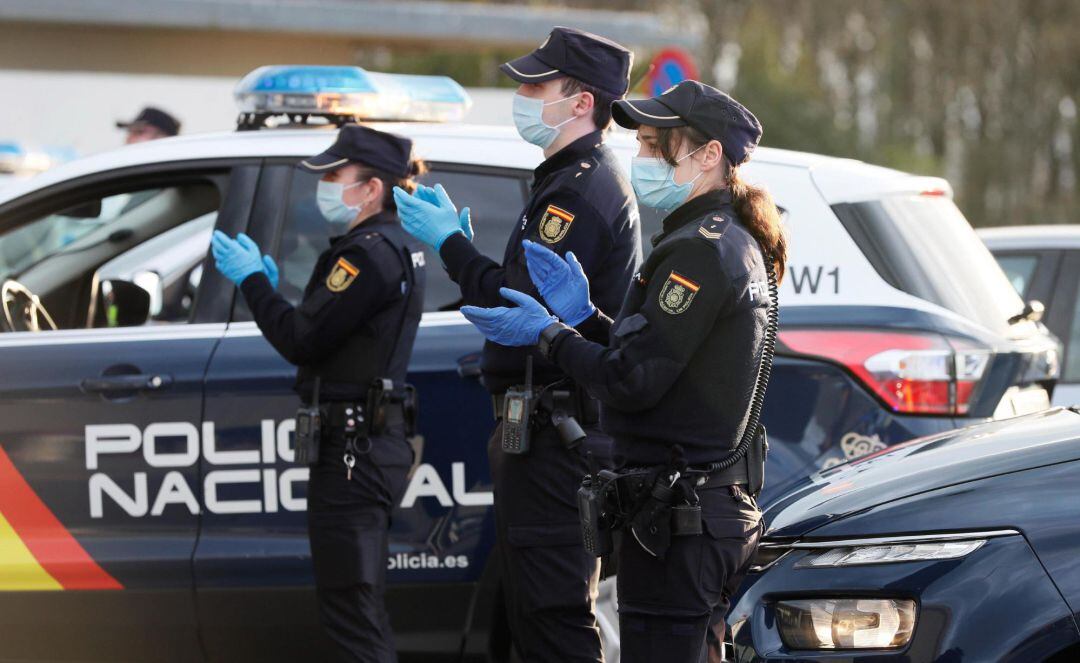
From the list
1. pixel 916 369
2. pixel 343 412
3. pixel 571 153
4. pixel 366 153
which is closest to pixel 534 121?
pixel 571 153

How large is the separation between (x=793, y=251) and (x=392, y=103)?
4.54ft

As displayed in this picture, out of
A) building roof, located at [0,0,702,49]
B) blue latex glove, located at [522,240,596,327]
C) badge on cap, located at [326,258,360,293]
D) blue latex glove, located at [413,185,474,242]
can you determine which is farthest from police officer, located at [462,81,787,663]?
building roof, located at [0,0,702,49]

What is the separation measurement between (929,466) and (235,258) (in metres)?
1.95

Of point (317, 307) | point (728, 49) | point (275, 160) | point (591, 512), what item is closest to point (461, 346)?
point (317, 307)

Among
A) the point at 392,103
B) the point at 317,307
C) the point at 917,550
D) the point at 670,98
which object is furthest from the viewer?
the point at 392,103

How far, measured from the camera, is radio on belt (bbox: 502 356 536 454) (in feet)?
12.0

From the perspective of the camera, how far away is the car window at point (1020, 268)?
6852 millimetres

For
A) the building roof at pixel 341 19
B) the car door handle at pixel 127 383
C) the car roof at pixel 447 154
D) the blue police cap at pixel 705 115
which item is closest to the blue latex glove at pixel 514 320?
the blue police cap at pixel 705 115

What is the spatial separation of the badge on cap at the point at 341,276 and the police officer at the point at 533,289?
1.21ft

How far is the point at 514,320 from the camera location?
3355 mm

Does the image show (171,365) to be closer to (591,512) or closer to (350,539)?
(350,539)

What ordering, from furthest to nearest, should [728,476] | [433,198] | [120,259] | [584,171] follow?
[120,259] < [433,198] < [584,171] < [728,476]

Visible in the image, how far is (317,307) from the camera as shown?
13.5ft

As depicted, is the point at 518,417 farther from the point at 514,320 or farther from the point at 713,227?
the point at 713,227
